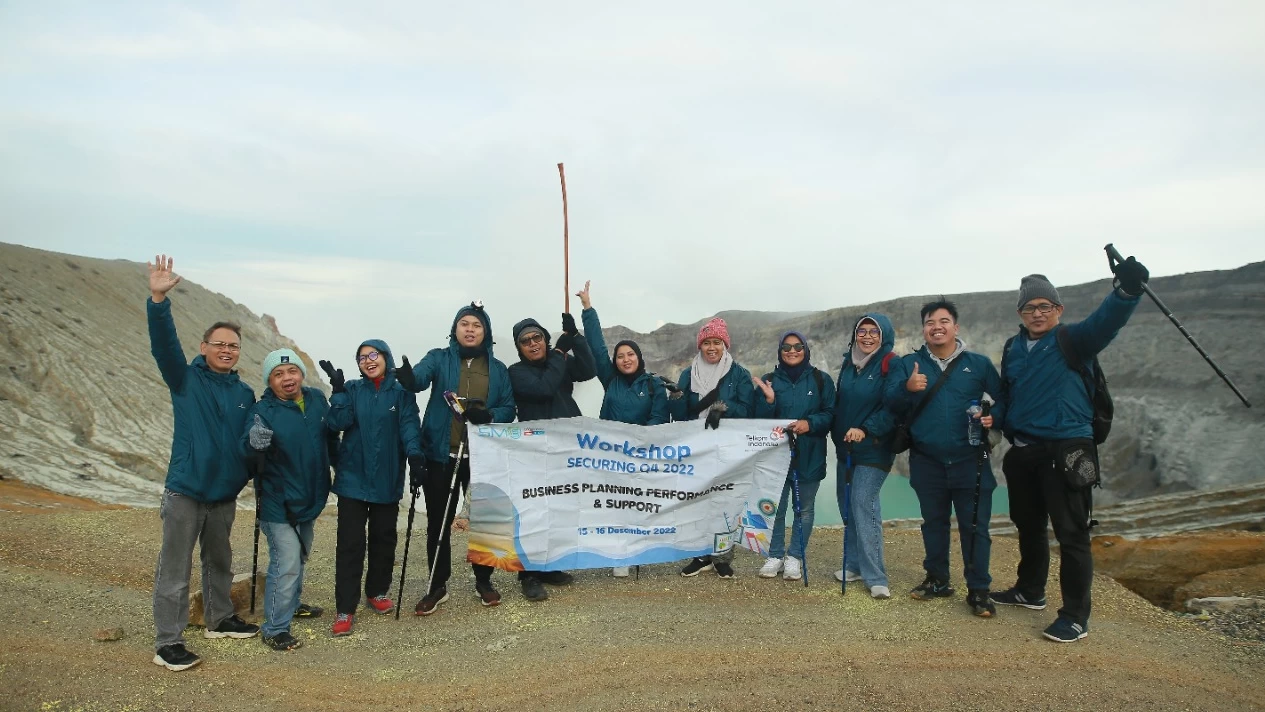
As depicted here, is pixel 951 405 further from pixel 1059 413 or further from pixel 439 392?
pixel 439 392

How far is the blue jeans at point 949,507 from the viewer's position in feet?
18.7

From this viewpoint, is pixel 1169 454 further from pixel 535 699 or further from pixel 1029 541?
pixel 535 699

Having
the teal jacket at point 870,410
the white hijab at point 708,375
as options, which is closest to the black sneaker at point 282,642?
the white hijab at point 708,375

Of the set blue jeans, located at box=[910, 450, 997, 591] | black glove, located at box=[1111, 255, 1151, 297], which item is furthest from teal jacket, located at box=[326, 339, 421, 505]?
black glove, located at box=[1111, 255, 1151, 297]

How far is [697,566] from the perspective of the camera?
695 centimetres

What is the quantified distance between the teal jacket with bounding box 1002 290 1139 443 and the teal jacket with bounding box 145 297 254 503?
576 centimetres

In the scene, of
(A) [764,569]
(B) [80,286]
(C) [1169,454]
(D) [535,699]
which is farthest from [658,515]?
(B) [80,286]

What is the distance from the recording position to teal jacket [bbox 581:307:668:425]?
21.9ft

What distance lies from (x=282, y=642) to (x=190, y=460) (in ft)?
4.92

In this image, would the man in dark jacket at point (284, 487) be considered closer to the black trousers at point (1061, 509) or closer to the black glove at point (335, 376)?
the black glove at point (335, 376)

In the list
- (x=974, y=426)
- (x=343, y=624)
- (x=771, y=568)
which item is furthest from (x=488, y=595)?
(x=974, y=426)

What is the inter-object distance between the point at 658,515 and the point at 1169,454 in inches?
935

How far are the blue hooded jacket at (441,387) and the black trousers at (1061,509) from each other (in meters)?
4.15

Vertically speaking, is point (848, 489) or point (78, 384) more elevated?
point (78, 384)
